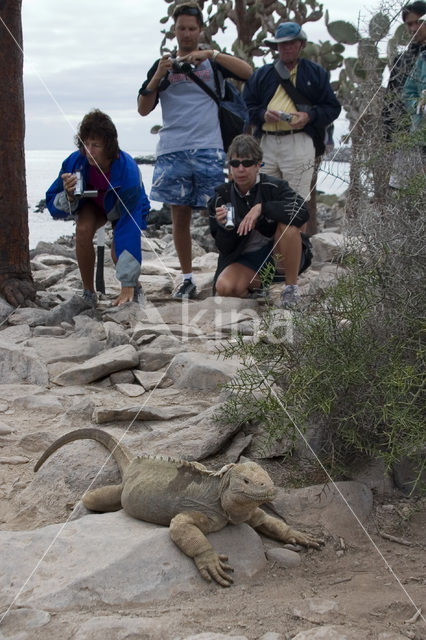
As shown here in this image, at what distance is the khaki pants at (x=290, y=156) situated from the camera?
6.64 metres

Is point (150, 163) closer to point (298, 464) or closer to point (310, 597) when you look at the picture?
point (298, 464)

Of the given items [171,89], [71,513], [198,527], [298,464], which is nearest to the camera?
[198,527]

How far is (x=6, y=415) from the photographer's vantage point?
4555mm

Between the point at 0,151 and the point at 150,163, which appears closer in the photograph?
the point at 0,151

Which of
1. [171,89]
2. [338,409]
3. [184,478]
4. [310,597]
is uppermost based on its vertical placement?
[171,89]

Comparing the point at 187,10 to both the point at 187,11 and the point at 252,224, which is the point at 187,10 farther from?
the point at 252,224

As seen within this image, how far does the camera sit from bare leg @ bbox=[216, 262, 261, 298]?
6.41 metres

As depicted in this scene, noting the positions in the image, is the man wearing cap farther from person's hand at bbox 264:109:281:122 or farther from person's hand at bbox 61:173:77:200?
person's hand at bbox 61:173:77:200

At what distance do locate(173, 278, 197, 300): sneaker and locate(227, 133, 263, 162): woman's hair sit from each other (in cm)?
161

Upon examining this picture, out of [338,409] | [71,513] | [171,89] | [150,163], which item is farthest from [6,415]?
[150,163]

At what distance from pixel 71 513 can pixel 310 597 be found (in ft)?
A: 3.95

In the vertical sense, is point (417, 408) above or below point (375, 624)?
above

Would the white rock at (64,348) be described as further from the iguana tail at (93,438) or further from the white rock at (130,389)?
the iguana tail at (93,438)

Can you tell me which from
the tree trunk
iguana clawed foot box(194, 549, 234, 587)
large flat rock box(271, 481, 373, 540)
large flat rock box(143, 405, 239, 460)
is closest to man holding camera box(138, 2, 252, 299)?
the tree trunk
